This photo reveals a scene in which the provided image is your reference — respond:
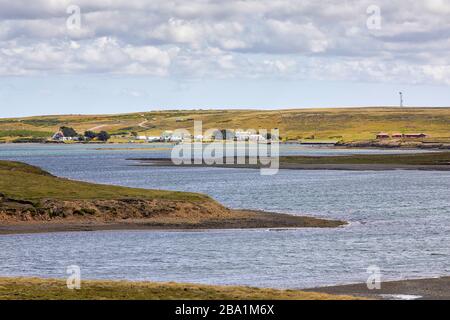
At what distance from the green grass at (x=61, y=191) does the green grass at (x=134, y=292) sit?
31.9 m

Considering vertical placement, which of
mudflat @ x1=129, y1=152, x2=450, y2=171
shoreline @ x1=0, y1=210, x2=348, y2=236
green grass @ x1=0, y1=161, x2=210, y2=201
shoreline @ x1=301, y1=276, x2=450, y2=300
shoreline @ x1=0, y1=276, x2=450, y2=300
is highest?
green grass @ x1=0, y1=161, x2=210, y2=201

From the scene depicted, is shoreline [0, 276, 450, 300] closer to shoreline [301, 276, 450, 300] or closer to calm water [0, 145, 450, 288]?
shoreline [301, 276, 450, 300]

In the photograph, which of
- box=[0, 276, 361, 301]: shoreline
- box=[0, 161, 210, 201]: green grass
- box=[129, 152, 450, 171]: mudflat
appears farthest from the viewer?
box=[129, 152, 450, 171]: mudflat

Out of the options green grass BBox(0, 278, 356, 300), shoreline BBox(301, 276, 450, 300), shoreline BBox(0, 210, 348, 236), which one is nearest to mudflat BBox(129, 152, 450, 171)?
shoreline BBox(0, 210, 348, 236)

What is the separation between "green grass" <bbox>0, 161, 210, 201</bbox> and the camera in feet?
232

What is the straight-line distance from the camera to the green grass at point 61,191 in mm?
70750

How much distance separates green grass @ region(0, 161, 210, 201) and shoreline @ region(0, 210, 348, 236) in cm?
393

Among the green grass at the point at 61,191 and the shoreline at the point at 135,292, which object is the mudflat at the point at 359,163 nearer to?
the green grass at the point at 61,191

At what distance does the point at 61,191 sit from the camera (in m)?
73.4

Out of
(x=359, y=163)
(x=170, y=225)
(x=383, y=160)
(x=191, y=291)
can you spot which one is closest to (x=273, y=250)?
(x=170, y=225)

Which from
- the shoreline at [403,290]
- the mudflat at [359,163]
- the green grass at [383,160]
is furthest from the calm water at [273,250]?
the green grass at [383,160]

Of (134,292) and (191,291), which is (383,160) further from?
(134,292)

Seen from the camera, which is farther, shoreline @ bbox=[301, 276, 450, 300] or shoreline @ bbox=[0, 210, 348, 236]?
shoreline @ bbox=[0, 210, 348, 236]
